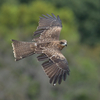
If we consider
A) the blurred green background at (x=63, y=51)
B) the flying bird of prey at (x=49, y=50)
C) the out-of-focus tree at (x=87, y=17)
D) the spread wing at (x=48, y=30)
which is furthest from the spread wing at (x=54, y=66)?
the out-of-focus tree at (x=87, y=17)

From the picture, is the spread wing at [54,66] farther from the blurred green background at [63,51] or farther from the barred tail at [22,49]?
the blurred green background at [63,51]

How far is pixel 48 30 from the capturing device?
1347 centimetres

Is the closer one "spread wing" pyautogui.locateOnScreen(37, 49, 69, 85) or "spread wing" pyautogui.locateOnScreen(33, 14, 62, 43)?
"spread wing" pyautogui.locateOnScreen(37, 49, 69, 85)

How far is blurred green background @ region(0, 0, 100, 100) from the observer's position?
24516mm

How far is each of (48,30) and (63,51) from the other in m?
16.1

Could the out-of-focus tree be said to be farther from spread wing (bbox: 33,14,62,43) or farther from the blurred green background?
spread wing (bbox: 33,14,62,43)

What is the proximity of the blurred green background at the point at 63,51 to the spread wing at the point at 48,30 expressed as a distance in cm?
983

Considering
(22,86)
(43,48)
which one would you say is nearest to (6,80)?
(22,86)

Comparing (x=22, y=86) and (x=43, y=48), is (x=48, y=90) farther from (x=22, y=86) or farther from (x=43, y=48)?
(x=43, y=48)

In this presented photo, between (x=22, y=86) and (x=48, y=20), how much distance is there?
36.1 feet

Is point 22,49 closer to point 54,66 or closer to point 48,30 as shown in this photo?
point 54,66

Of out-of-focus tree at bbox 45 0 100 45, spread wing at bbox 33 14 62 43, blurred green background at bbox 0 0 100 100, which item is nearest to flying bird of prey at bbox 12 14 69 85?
spread wing at bbox 33 14 62 43

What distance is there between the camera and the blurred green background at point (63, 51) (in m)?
24.5

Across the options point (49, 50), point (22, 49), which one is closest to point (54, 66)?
point (49, 50)
